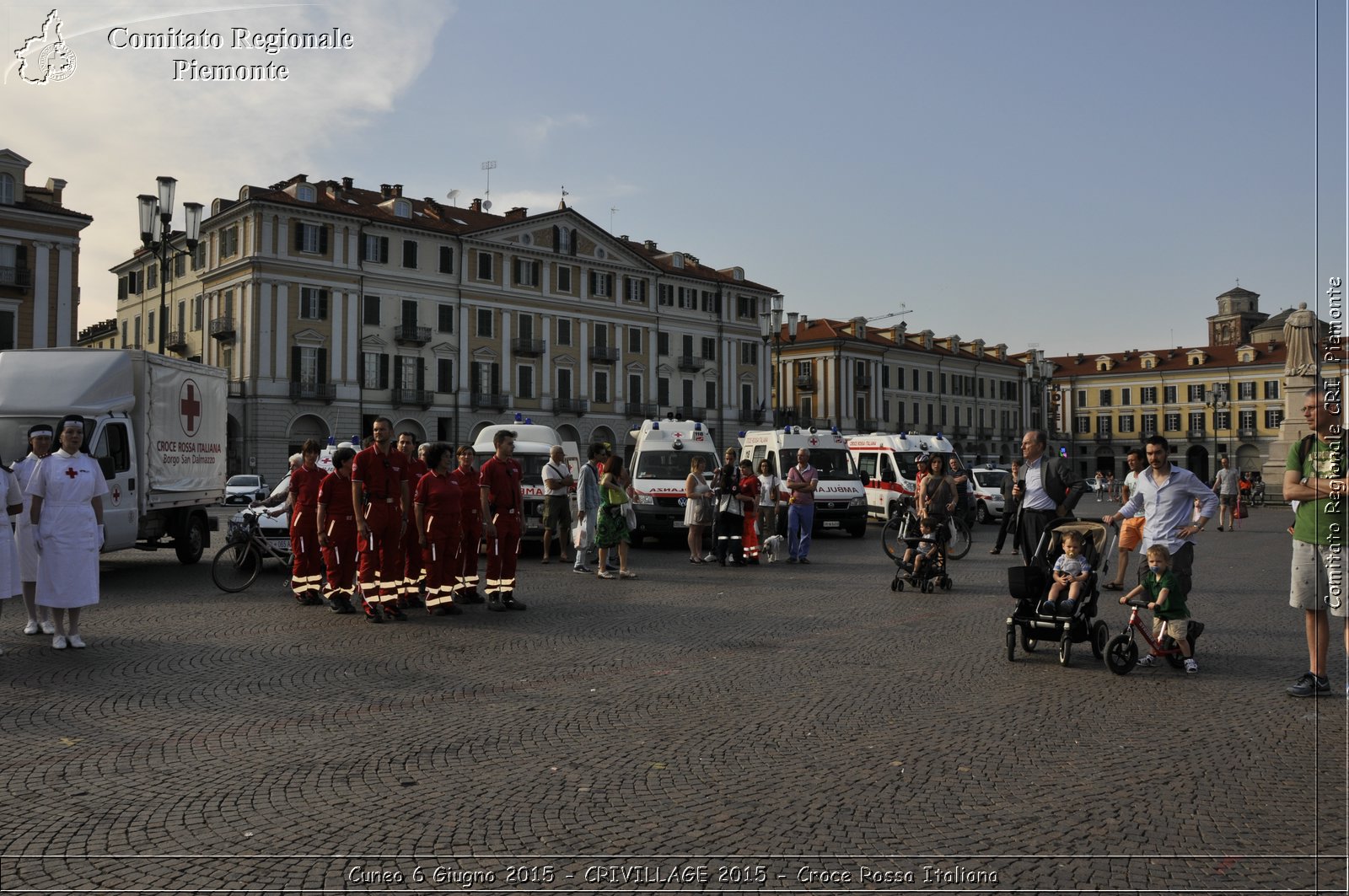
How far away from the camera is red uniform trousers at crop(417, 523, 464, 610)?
36.8 ft

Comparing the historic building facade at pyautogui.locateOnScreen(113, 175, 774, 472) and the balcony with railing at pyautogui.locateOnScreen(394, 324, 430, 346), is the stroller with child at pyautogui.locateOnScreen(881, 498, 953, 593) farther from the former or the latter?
the balcony with railing at pyautogui.locateOnScreen(394, 324, 430, 346)

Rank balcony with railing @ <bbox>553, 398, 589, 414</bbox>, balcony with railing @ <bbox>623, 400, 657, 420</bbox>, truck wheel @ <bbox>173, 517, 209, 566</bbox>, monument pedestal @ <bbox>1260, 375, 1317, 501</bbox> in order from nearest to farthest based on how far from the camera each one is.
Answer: truck wheel @ <bbox>173, 517, 209, 566</bbox> → monument pedestal @ <bbox>1260, 375, 1317, 501</bbox> → balcony with railing @ <bbox>553, 398, 589, 414</bbox> → balcony with railing @ <bbox>623, 400, 657, 420</bbox>

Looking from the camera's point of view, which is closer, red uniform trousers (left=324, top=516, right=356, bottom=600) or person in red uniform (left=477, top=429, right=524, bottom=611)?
red uniform trousers (left=324, top=516, right=356, bottom=600)

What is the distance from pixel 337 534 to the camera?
1139cm

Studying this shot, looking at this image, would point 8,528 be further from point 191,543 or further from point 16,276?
point 16,276

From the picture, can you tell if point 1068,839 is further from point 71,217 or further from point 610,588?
point 71,217

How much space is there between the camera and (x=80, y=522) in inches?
366

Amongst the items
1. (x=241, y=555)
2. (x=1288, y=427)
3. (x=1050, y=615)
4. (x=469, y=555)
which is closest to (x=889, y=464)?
(x=1288, y=427)

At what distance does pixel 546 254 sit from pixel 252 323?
1819 centimetres

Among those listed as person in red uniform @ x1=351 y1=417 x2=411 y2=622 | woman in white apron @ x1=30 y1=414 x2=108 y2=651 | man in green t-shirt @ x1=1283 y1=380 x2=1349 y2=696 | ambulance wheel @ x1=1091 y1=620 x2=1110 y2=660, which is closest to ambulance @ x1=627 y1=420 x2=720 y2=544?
person in red uniform @ x1=351 y1=417 x2=411 y2=622

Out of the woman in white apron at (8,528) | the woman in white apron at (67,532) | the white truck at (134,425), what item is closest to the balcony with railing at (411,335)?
the white truck at (134,425)

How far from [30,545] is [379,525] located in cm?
296

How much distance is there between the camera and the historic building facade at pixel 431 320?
54656 mm

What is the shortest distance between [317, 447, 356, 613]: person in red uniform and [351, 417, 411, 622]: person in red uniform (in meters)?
0.54
